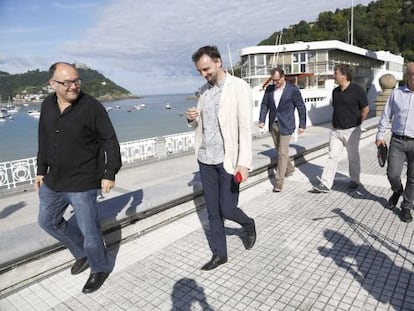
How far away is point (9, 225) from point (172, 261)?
429 cm

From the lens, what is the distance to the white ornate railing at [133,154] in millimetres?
8742

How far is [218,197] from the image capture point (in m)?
3.11

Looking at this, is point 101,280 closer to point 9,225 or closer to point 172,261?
point 172,261

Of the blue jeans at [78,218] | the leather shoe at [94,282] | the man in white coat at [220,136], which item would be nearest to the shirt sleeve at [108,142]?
the blue jeans at [78,218]

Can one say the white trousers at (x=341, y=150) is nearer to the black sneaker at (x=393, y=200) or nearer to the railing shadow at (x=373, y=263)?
the black sneaker at (x=393, y=200)

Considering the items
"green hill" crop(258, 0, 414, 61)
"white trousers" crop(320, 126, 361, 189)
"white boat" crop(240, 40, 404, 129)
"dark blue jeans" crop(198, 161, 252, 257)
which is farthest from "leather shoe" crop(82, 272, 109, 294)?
"green hill" crop(258, 0, 414, 61)

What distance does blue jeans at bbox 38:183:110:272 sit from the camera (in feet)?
8.78

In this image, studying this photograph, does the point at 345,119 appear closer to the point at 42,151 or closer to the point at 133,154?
the point at 42,151

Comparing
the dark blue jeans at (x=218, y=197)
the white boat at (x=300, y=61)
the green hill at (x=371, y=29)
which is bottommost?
the dark blue jeans at (x=218, y=197)

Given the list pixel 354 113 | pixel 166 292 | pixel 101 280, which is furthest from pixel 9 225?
pixel 354 113

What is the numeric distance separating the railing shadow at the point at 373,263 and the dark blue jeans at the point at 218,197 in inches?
42.3

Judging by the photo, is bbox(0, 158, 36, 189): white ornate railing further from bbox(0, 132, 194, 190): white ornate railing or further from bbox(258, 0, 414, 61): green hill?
bbox(258, 0, 414, 61): green hill

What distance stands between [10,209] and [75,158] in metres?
5.63

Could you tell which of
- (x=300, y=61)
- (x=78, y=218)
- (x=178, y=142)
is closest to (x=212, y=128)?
(x=78, y=218)
